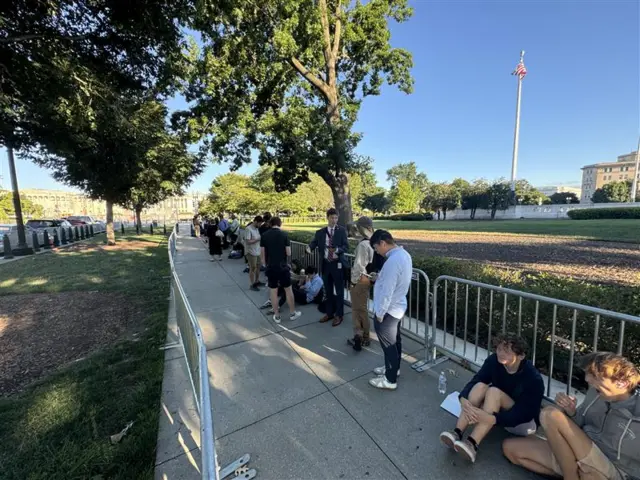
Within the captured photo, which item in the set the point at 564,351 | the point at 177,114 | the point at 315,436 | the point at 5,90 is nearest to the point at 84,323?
the point at 315,436

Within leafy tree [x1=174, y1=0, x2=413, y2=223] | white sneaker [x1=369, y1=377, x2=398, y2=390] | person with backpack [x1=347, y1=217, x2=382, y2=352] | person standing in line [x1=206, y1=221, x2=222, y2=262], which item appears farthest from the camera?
person standing in line [x1=206, y1=221, x2=222, y2=262]

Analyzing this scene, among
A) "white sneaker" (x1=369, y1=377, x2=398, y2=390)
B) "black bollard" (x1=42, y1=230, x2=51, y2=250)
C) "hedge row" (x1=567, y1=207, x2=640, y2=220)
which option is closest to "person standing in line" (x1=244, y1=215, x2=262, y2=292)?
"white sneaker" (x1=369, y1=377, x2=398, y2=390)

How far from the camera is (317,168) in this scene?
33.6 ft

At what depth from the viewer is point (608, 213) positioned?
114 ft

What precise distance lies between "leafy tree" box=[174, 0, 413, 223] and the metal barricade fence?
7076 mm

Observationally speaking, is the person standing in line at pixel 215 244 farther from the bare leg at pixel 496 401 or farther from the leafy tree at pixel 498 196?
the leafy tree at pixel 498 196

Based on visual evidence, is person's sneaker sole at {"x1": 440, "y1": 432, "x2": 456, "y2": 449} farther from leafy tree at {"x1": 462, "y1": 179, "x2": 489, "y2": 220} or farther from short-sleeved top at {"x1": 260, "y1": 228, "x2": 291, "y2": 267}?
leafy tree at {"x1": 462, "y1": 179, "x2": 489, "y2": 220}

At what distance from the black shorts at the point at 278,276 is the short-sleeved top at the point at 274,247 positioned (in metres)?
0.08

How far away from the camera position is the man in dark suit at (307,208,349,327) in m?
4.61

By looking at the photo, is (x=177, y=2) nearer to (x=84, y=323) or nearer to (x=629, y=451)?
(x=84, y=323)

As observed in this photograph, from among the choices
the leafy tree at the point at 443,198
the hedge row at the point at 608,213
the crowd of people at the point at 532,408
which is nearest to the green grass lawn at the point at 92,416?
the crowd of people at the point at 532,408

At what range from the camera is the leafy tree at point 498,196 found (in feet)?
167

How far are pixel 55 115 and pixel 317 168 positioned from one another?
7204mm

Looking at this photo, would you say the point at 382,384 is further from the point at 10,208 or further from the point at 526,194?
the point at 10,208
